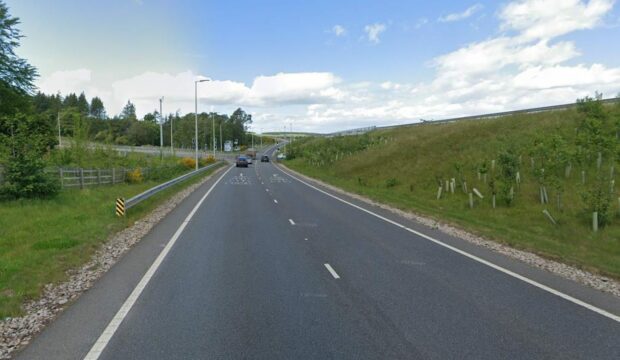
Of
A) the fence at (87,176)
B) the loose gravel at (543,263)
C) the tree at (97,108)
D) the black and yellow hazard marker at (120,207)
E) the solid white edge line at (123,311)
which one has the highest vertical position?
the tree at (97,108)

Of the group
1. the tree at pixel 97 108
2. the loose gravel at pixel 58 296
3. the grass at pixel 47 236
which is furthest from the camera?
the tree at pixel 97 108

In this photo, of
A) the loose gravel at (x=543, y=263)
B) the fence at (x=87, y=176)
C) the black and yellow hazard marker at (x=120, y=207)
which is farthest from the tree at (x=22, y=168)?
the loose gravel at (x=543, y=263)

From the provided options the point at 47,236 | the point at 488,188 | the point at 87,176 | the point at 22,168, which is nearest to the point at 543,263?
the point at 47,236

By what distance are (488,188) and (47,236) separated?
63.3 ft

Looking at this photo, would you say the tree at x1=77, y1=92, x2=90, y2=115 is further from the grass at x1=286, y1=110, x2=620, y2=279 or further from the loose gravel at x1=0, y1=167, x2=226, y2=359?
the loose gravel at x1=0, y1=167, x2=226, y2=359

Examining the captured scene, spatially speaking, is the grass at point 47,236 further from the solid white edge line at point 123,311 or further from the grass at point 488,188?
the grass at point 488,188

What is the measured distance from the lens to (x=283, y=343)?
191 inches

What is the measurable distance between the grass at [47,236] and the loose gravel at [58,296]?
18 cm

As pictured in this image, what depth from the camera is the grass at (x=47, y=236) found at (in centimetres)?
722

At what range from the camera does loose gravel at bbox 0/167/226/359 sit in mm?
5118

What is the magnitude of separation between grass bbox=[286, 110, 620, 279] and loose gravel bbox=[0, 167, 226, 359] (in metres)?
9.21

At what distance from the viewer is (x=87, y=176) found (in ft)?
79.9

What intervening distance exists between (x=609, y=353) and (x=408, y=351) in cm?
209

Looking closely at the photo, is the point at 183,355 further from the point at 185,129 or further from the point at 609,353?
the point at 185,129
